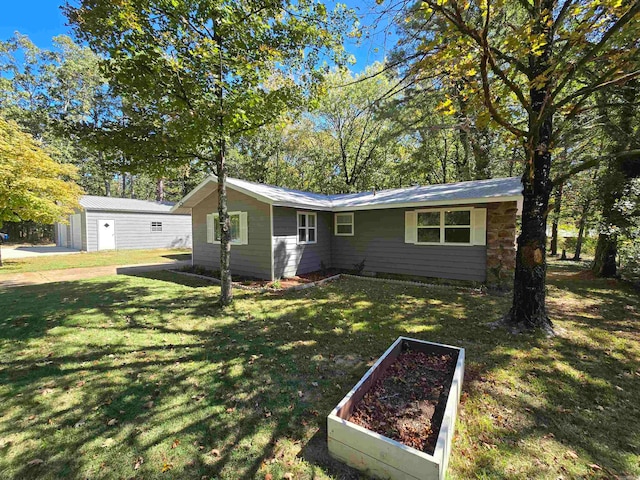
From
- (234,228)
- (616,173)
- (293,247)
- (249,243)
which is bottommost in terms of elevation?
(293,247)

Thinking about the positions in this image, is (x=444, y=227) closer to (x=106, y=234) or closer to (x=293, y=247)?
(x=293, y=247)

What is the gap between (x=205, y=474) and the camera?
83.2 inches

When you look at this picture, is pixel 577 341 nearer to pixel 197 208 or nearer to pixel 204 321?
pixel 204 321

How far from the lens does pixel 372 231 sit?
384 inches

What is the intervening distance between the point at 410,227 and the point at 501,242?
8.18 feet

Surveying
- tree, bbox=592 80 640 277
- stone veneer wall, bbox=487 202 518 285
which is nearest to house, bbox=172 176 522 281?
stone veneer wall, bbox=487 202 518 285

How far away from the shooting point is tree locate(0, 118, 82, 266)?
32.2 ft

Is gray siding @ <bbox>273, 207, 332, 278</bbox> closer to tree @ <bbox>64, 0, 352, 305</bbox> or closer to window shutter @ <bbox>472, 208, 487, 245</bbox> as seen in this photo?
tree @ <bbox>64, 0, 352, 305</bbox>

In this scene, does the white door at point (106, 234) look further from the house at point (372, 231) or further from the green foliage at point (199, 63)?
the green foliage at point (199, 63)

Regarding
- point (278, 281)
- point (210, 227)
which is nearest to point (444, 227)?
point (278, 281)

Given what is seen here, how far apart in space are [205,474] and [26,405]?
2306 mm

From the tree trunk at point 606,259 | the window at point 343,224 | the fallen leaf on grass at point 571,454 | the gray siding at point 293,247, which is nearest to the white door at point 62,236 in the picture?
the gray siding at point 293,247

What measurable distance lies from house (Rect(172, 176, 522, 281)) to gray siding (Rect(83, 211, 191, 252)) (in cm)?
952

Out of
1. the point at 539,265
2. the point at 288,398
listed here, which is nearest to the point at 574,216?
the point at 539,265
